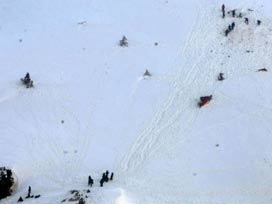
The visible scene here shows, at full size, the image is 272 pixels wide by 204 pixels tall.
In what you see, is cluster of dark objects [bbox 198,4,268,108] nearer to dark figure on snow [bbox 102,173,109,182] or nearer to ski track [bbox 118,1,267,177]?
ski track [bbox 118,1,267,177]

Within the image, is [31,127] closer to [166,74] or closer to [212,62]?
[166,74]

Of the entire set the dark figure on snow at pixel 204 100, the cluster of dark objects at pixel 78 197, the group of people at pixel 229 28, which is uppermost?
the group of people at pixel 229 28

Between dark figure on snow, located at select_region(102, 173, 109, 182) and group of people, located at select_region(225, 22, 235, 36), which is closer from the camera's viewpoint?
dark figure on snow, located at select_region(102, 173, 109, 182)

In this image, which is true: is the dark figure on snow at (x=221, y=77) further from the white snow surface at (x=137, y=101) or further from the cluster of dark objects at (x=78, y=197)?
the cluster of dark objects at (x=78, y=197)

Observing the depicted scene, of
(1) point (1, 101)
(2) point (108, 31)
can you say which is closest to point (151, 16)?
(2) point (108, 31)

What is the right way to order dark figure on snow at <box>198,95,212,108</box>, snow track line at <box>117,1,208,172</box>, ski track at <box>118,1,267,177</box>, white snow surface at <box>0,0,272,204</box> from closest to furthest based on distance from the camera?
white snow surface at <box>0,0,272,204</box> → snow track line at <box>117,1,208,172</box> → ski track at <box>118,1,267,177</box> → dark figure on snow at <box>198,95,212,108</box>

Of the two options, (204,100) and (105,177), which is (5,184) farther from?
(204,100)

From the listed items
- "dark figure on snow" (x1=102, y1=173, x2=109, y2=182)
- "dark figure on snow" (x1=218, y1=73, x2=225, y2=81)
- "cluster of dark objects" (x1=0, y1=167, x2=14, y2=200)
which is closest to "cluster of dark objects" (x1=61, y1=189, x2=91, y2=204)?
"dark figure on snow" (x1=102, y1=173, x2=109, y2=182)

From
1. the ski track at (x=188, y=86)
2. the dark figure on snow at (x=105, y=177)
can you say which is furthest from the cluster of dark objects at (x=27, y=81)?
the dark figure on snow at (x=105, y=177)
